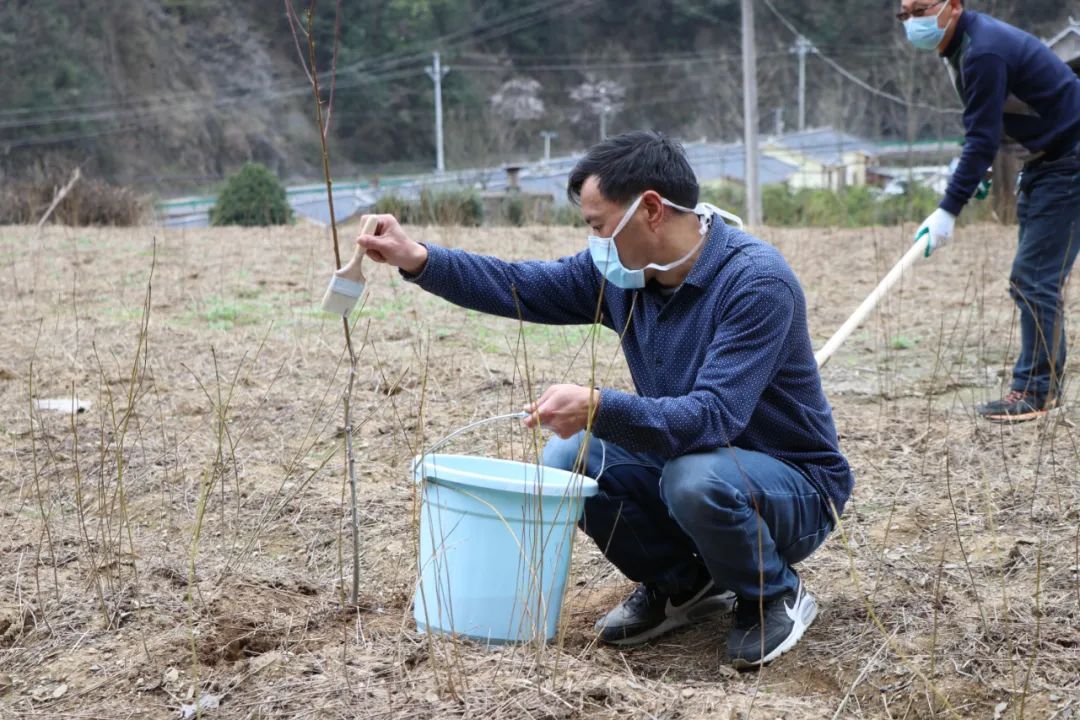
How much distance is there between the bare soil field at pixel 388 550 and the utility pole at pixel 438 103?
3713 centimetres

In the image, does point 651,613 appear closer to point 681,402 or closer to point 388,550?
point 681,402

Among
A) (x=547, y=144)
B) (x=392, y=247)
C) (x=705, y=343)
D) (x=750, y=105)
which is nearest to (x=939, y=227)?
(x=705, y=343)

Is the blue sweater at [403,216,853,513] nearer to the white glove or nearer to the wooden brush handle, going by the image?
the wooden brush handle

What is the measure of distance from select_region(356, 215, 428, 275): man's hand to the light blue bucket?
467mm

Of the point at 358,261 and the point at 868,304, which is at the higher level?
the point at 358,261

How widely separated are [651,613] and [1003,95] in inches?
101

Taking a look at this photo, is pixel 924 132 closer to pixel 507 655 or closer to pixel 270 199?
pixel 270 199

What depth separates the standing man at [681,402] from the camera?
2199 millimetres

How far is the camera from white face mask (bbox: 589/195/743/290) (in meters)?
2.37

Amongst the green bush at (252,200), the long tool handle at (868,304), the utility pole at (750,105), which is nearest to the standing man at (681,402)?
the long tool handle at (868,304)

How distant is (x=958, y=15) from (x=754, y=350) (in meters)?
2.57

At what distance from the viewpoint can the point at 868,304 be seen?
354 centimetres

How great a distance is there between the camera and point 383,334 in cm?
583

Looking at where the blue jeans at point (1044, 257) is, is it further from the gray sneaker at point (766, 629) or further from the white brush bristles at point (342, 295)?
the white brush bristles at point (342, 295)
